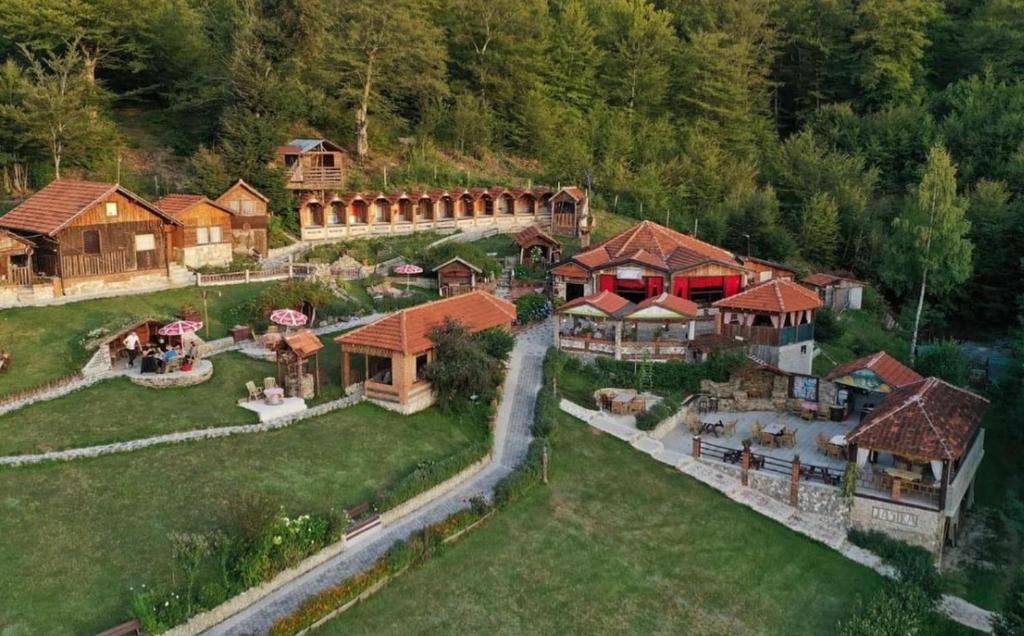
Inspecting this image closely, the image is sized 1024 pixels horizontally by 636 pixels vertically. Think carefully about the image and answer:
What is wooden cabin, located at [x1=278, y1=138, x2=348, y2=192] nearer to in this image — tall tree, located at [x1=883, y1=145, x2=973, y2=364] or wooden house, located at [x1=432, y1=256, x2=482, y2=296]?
wooden house, located at [x1=432, y1=256, x2=482, y2=296]

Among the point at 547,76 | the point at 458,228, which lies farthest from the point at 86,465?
the point at 547,76

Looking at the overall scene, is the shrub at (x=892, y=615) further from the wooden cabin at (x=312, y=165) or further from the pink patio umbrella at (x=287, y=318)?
the wooden cabin at (x=312, y=165)

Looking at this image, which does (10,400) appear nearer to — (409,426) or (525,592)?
(409,426)

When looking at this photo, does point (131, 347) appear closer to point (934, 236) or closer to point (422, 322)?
point (422, 322)

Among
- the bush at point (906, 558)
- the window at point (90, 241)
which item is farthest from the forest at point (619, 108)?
the bush at point (906, 558)

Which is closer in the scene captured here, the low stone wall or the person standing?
the low stone wall

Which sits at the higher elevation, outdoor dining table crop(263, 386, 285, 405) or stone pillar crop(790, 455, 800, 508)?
outdoor dining table crop(263, 386, 285, 405)

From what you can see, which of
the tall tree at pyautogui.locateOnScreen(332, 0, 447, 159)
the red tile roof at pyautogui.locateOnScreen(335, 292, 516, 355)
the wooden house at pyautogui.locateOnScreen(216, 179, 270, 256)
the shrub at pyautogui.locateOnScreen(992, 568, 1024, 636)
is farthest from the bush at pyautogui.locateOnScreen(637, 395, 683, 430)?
the tall tree at pyautogui.locateOnScreen(332, 0, 447, 159)
